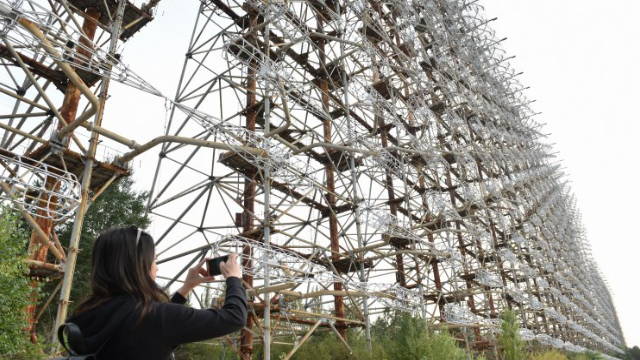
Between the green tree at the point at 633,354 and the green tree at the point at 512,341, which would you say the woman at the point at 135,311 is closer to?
the green tree at the point at 512,341

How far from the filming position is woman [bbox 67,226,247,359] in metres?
1.75

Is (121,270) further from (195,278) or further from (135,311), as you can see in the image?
(195,278)

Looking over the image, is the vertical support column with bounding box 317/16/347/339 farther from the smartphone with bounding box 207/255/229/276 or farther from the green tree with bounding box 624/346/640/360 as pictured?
the green tree with bounding box 624/346/640/360

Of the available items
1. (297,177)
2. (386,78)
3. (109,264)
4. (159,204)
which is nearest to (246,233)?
(297,177)

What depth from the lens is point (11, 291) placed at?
739 cm

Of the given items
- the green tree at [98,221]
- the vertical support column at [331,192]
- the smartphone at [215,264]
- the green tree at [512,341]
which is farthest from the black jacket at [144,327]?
the green tree at [98,221]

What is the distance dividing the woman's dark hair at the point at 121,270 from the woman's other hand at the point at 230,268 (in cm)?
28

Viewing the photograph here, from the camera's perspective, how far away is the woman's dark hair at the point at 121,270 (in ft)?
6.16

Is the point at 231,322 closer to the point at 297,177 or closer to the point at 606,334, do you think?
the point at 297,177

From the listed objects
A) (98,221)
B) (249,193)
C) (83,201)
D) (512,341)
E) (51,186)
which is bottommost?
(512,341)

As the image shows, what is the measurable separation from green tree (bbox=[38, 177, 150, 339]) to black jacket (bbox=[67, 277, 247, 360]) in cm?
1930

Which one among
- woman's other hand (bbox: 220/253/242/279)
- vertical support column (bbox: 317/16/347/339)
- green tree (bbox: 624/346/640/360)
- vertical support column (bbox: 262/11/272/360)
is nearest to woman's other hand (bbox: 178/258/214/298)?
woman's other hand (bbox: 220/253/242/279)

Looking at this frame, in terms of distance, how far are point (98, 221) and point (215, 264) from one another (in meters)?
23.5

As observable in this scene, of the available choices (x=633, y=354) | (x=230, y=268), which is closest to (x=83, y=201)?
(x=230, y=268)
